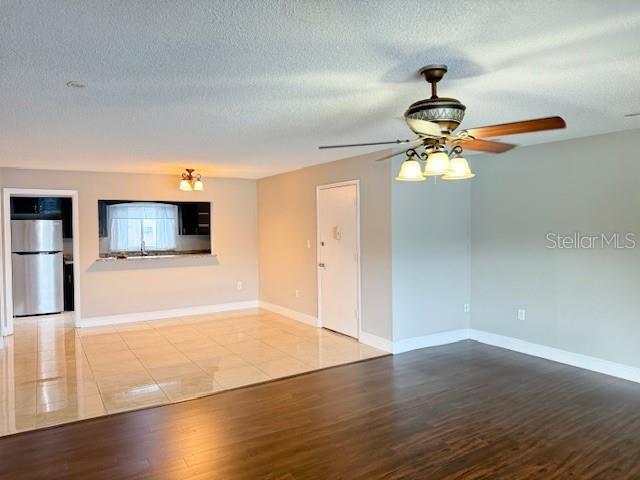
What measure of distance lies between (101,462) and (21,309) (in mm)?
5601

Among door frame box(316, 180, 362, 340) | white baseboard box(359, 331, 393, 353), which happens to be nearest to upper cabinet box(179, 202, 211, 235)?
door frame box(316, 180, 362, 340)

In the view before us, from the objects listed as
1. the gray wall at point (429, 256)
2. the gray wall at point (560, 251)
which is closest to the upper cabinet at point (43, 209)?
the gray wall at point (429, 256)

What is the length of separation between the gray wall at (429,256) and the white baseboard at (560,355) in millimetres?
339

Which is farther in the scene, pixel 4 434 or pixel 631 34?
pixel 4 434

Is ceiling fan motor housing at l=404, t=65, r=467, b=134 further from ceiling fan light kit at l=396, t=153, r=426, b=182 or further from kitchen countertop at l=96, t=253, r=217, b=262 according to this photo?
kitchen countertop at l=96, t=253, r=217, b=262

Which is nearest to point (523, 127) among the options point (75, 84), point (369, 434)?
point (369, 434)

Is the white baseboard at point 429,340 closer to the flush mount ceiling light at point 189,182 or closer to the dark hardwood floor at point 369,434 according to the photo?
the dark hardwood floor at point 369,434

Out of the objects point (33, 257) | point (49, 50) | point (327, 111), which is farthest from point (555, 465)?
point (33, 257)

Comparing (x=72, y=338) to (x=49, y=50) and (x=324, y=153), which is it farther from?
(x=49, y=50)

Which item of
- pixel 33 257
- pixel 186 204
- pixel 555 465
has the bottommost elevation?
pixel 555 465

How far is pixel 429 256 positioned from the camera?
202 inches

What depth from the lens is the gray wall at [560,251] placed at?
4.06 meters

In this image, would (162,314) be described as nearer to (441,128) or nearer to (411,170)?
(411,170)

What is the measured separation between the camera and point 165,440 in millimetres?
2984
